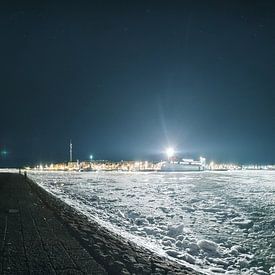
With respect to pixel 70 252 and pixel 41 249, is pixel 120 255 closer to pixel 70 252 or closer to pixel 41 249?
pixel 70 252

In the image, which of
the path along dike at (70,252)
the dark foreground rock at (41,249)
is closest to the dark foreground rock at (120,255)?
the path along dike at (70,252)

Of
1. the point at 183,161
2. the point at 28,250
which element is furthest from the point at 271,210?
the point at 183,161

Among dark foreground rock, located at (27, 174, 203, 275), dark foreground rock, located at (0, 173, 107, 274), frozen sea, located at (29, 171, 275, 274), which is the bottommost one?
frozen sea, located at (29, 171, 275, 274)

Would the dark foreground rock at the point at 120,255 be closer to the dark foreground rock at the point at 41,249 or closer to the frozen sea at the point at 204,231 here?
the dark foreground rock at the point at 41,249

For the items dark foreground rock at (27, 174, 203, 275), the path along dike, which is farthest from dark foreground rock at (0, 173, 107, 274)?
dark foreground rock at (27, 174, 203, 275)

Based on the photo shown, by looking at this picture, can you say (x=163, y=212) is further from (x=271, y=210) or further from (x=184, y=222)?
(x=271, y=210)

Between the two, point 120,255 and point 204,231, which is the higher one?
point 120,255

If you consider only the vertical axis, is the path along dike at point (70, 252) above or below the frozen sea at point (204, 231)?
above

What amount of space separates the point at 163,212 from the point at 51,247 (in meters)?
10.3

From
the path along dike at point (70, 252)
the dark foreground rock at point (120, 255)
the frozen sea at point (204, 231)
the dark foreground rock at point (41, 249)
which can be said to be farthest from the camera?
the frozen sea at point (204, 231)

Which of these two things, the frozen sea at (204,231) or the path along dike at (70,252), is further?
the frozen sea at (204,231)

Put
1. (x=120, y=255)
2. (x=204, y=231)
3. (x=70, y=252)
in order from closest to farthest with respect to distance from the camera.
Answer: (x=70, y=252) < (x=120, y=255) < (x=204, y=231)

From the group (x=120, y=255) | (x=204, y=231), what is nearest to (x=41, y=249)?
(x=120, y=255)

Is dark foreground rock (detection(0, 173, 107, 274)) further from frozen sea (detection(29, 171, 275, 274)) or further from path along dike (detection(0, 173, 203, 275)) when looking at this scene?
frozen sea (detection(29, 171, 275, 274))
